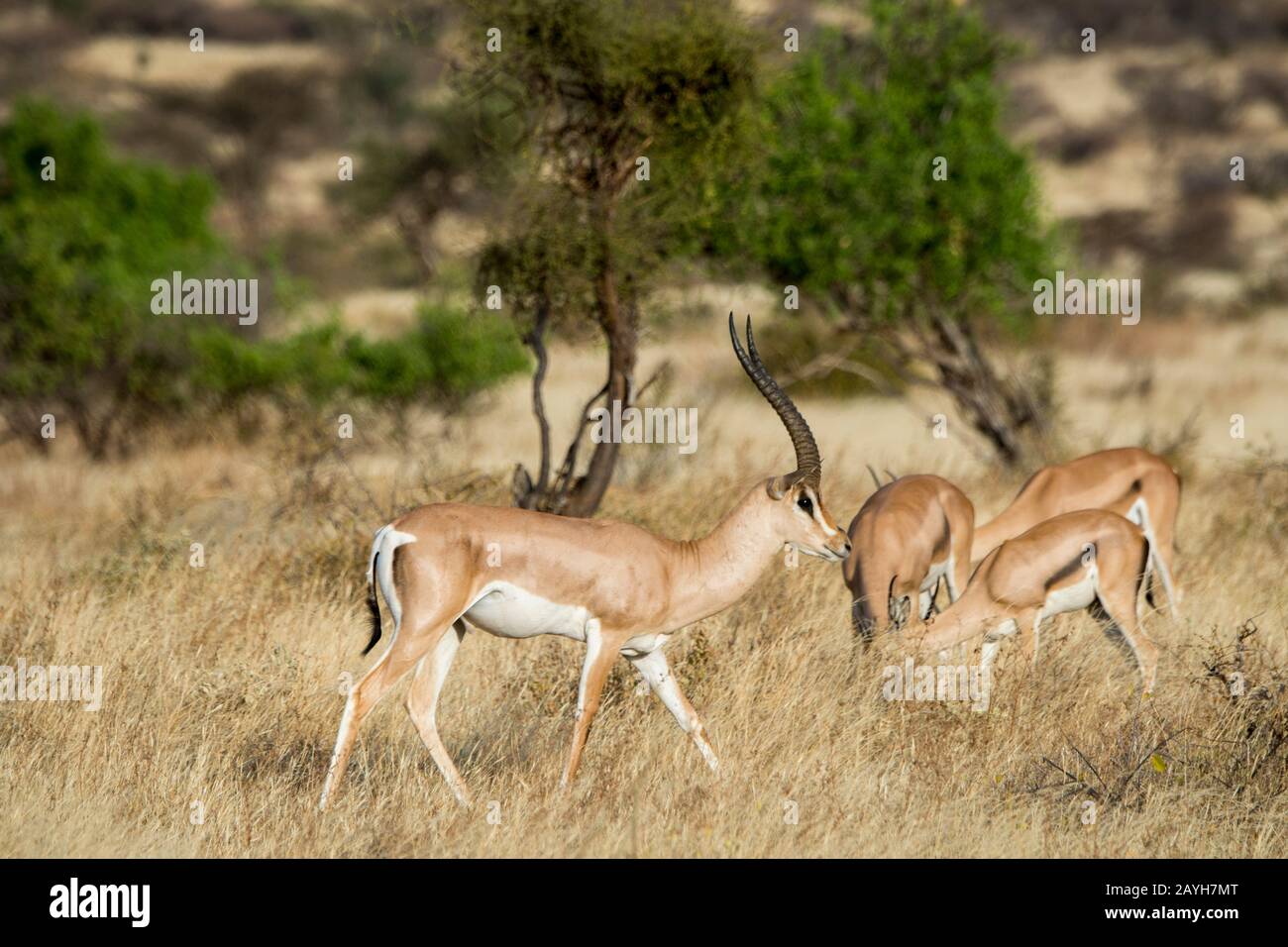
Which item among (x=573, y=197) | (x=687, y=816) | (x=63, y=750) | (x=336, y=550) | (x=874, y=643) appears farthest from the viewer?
(x=573, y=197)

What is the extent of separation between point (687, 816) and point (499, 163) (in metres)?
5.59

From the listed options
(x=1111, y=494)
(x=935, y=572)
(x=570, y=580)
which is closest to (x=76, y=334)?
(x=935, y=572)

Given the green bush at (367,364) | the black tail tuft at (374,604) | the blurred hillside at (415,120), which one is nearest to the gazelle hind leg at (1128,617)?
the black tail tuft at (374,604)

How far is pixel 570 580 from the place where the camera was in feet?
19.0

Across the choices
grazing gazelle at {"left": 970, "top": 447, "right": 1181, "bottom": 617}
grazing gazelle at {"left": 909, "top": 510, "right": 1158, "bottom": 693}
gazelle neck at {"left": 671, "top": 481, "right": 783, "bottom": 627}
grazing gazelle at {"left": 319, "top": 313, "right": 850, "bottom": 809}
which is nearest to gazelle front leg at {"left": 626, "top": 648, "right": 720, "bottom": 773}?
grazing gazelle at {"left": 319, "top": 313, "right": 850, "bottom": 809}

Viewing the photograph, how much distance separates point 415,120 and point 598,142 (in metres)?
43.7

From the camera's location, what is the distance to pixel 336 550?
9.06 meters

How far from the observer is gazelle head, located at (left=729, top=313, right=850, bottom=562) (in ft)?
19.6

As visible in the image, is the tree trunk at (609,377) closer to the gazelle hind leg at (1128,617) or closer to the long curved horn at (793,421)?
the gazelle hind leg at (1128,617)

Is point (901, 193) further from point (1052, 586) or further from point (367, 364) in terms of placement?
point (367, 364)

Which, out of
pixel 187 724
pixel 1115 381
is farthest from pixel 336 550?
pixel 1115 381

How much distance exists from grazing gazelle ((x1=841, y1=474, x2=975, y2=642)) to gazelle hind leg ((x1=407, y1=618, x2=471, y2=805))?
2.18 meters

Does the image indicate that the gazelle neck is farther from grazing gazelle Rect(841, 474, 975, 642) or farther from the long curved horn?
grazing gazelle Rect(841, 474, 975, 642)

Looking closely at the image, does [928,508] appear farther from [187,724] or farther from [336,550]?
[187,724]
